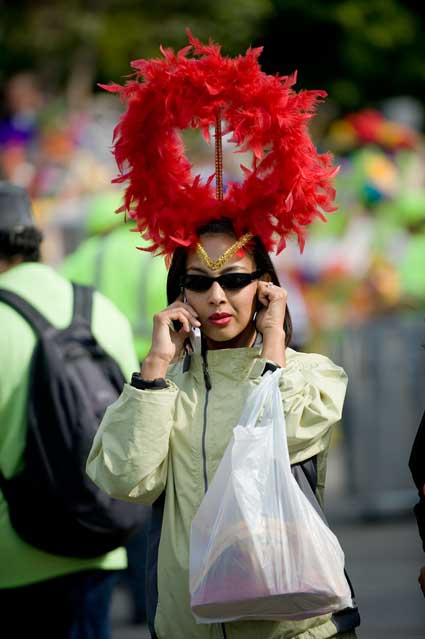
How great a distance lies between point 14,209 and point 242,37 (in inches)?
725

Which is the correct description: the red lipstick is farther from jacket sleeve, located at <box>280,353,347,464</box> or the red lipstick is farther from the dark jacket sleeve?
the dark jacket sleeve

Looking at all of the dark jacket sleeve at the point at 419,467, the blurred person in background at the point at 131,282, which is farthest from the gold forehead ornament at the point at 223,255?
the blurred person in background at the point at 131,282

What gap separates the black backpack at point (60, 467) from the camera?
5.02m

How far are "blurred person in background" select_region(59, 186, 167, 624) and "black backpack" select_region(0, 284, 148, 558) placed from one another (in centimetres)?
218

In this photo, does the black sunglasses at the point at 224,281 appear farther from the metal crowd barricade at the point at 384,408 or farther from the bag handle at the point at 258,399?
the metal crowd barricade at the point at 384,408

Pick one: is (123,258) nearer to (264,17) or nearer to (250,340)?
(250,340)

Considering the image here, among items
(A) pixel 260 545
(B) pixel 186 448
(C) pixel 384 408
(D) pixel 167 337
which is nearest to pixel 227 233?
(D) pixel 167 337

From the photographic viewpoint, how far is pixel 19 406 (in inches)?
200

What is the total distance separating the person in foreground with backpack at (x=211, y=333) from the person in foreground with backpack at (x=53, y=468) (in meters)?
0.90

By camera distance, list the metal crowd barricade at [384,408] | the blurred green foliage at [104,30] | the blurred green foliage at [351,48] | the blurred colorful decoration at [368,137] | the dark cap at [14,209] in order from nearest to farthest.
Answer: the dark cap at [14,209]
the metal crowd barricade at [384,408]
the blurred colorful decoration at [368,137]
the blurred green foliage at [104,30]
the blurred green foliage at [351,48]

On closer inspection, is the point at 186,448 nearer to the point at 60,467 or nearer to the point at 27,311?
the point at 60,467

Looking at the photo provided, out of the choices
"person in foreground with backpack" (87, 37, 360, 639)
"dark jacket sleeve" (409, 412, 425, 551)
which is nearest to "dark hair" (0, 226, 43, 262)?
"person in foreground with backpack" (87, 37, 360, 639)

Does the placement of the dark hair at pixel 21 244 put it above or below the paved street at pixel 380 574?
above

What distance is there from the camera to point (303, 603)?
371cm
